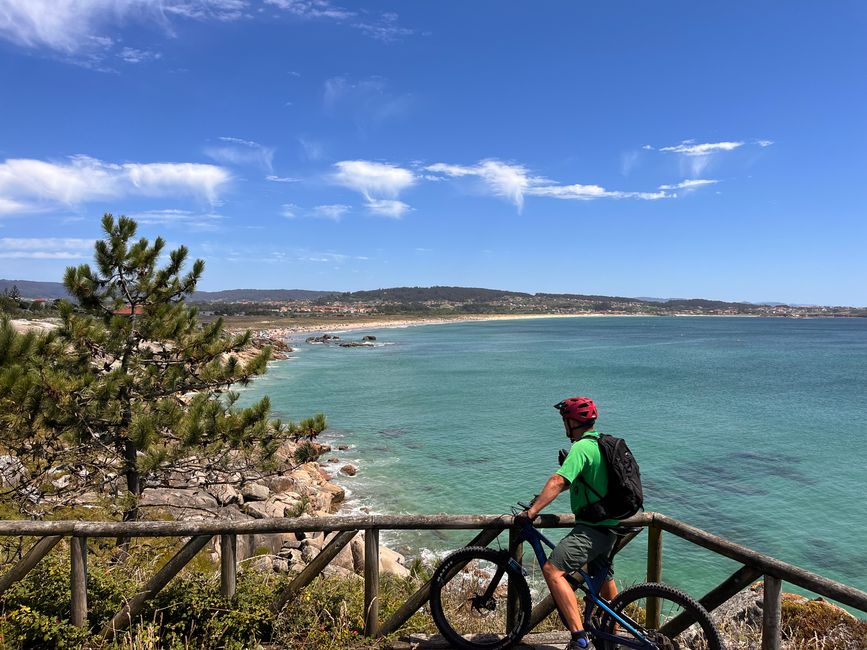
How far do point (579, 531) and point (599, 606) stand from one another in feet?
1.97

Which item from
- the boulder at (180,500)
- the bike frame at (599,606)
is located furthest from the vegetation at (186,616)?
the boulder at (180,500)

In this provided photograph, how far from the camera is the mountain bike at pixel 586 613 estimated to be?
435 cm

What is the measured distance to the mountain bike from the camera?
4.35 m

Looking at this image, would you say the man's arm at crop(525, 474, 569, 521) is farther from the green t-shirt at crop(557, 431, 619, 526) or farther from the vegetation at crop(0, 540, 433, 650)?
the vegetation at crop(0, 540, 433, 650)

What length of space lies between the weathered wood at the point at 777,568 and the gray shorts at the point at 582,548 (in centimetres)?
65

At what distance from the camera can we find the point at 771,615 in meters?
4.35

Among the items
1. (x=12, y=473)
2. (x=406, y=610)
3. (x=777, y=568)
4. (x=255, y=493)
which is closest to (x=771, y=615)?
(x=777, y=568)

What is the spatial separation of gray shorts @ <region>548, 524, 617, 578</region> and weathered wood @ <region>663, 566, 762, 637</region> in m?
0.73

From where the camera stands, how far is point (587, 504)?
4484 millimetres

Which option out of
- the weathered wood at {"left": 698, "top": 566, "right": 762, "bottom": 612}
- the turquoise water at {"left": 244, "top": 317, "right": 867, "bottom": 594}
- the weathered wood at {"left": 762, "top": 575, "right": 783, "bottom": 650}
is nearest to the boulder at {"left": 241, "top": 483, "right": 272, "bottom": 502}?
the turquoise water at {"left": 244, "top": 317, "right": 867, "bottom": 594}

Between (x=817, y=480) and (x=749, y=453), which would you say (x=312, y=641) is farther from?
(x=749, y=453)

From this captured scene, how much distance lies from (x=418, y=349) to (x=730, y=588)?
300 ft

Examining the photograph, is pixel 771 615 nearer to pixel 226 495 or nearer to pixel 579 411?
pixel 579 411

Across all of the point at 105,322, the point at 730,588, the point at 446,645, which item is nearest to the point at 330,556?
the point at 446,645
